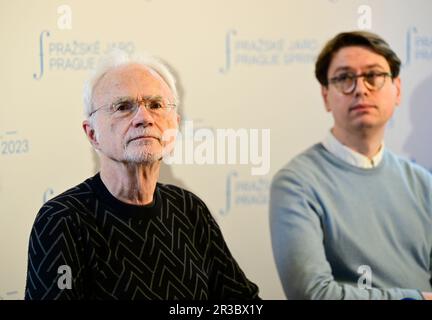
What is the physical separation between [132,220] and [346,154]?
855 mm

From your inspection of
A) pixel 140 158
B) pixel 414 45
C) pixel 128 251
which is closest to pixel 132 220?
pixel 128 251

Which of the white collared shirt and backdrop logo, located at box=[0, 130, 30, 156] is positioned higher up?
backdrop logo, located at box=[0, 130, 30, 156]

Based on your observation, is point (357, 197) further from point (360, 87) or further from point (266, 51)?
point (266, 51)

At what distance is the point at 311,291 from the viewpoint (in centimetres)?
209

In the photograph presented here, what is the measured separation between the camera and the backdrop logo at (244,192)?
7.20ft

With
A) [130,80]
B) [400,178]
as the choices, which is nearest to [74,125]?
[130,80]

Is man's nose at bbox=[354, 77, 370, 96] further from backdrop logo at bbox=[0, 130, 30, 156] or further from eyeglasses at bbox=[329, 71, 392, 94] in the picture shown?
backdrop logo at bbox=[0, 130, 30, 156]

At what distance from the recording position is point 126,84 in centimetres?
198

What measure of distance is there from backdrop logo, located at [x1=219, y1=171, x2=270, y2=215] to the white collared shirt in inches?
11.1

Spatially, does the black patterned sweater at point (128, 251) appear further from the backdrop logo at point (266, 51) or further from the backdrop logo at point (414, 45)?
the backdrop logo at point (414, 45)

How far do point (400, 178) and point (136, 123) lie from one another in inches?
41.5

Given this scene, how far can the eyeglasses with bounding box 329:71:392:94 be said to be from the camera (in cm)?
211

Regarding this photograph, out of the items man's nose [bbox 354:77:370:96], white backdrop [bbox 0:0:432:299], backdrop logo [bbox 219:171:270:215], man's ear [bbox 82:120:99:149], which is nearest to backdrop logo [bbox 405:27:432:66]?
white backdrop [bbox 0:0:432:299]

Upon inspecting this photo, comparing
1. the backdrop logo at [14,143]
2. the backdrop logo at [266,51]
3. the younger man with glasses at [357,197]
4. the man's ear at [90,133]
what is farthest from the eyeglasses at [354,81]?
the backdrop logo at [14,143]
